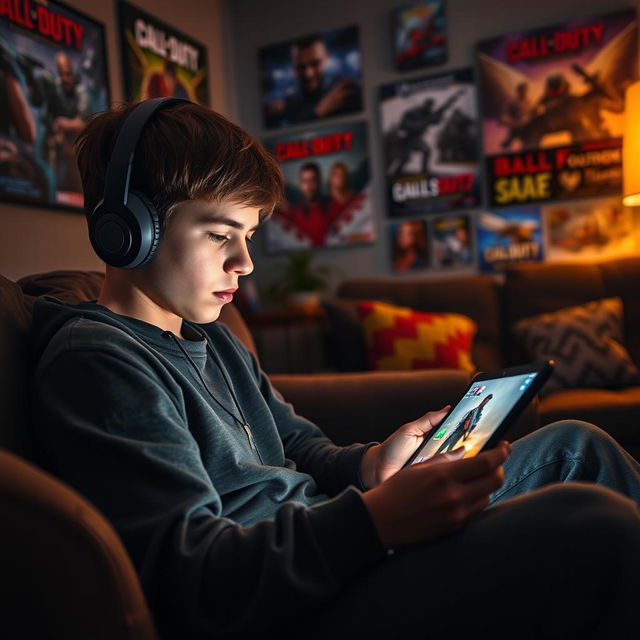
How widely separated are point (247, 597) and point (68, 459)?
0.73ft

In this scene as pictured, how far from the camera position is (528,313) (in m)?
2.36

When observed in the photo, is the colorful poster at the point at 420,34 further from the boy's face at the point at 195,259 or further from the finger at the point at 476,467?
the finger at the point at 476,467

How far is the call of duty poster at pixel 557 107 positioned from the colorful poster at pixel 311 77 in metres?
0.58

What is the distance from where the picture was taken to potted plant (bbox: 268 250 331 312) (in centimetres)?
283

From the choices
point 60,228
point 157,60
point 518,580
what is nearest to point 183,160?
point 518,580

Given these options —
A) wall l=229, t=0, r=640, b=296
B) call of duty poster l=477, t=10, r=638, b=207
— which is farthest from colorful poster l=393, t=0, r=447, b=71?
call of duty poster l=477, t=10, r=638, b=207

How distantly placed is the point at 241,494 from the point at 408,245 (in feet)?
7.42

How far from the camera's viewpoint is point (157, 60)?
253cm

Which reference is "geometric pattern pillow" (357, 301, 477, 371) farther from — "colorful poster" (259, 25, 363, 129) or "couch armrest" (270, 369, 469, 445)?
"colorful poster" (259, 25, 363, 129)

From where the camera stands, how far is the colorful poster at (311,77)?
2947 mm

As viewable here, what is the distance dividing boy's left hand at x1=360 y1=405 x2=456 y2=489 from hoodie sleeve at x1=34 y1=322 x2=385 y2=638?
0.96 feet

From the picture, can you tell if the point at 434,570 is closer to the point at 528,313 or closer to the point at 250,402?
the point at 250,402

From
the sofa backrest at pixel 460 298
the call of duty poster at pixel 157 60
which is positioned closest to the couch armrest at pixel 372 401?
the sofa backrest at pixel 460 298

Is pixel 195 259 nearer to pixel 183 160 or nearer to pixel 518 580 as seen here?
pixel 183 160
